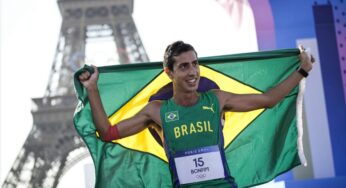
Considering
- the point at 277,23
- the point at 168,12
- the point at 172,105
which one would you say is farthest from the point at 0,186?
the point at 172,105

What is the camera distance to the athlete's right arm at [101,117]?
103 inches

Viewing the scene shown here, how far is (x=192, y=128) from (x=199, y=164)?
6.3 inches

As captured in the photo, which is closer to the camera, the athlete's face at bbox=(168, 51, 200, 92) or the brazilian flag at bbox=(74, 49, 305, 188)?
the athlete's face at bbox=(168, 51, 200, 92)

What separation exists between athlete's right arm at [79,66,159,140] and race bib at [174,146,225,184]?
0.88 ft

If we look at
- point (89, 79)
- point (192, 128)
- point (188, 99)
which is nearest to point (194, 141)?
point (192, 128)

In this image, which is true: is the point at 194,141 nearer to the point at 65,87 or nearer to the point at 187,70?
the point at 187,70

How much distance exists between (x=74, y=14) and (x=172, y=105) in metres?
4.75

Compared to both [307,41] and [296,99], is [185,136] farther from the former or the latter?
[307,41]

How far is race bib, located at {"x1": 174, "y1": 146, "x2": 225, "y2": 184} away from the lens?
8.27 feet

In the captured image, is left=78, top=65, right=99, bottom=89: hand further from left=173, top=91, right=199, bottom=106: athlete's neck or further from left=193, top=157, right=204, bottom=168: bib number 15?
left=193, top=157, right=204, bottom=168: bib number 15

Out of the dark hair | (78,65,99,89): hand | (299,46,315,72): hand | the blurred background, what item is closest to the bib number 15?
the dark hair

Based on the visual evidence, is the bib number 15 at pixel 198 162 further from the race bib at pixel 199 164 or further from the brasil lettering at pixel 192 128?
the brasil lettering at pixel 192 128

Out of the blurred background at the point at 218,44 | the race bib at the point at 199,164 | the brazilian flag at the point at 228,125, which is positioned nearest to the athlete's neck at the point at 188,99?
the race bib at the point at 199,164

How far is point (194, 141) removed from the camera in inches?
99.6
